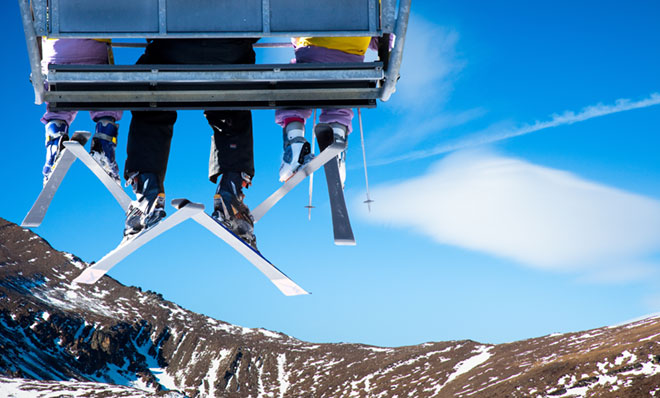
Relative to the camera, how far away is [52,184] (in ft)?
29.2

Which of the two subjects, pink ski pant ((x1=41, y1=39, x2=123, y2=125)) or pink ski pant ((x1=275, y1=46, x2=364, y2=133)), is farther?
pink ski pant ((x1=275, y1=46, x2=364, y2=133))

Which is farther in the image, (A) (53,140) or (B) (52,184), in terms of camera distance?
(A) (53,140)

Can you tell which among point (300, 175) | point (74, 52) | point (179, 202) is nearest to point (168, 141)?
point (179, 202)

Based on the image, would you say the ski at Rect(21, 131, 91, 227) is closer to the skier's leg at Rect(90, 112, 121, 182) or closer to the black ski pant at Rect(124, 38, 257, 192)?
the skier's leg at Rect(90, 112, 121, 182)

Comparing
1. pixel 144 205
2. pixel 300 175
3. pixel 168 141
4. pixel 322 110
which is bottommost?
pixel 144 205

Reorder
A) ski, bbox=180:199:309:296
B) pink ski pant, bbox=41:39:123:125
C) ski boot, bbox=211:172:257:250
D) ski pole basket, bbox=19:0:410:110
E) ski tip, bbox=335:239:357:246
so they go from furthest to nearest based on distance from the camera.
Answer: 1. ski boot, bbox=211:172:257:250
2. ski tip, bbox=335:239:357:246
3. ski, bbox=180:199:309:296
4. pink ski pant, bbox=41:39:123:125
5. ski pole basket, bbox=19:0:410:110

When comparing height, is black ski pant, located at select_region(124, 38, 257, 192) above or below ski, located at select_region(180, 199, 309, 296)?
above

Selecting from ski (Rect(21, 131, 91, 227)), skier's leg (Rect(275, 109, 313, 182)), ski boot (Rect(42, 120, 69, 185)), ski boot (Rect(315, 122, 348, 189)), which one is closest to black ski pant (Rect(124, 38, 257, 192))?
skier's leg (Rect(275, 109, 313, 182))

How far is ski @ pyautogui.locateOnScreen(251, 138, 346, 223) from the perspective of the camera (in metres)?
8.56

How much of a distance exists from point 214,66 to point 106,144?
6.83 ft

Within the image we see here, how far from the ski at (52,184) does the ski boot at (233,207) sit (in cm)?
164

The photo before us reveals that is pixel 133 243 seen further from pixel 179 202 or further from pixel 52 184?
pixel 52 184

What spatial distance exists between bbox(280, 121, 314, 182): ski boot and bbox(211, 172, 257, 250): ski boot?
434 millimetres

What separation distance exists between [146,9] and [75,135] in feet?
7.44
